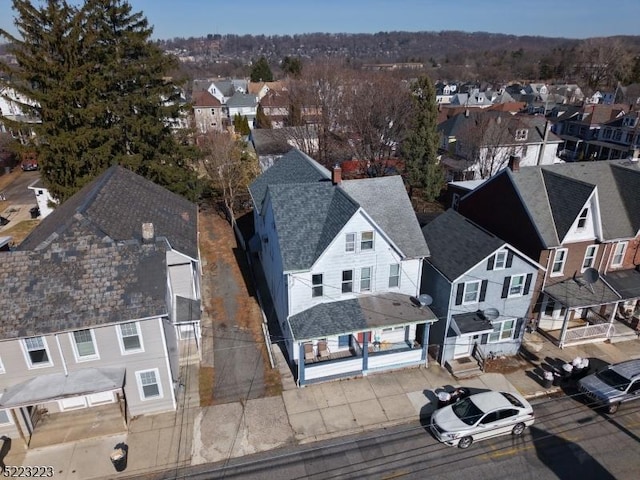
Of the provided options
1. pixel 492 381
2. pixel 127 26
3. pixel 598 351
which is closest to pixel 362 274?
pixel 492 381

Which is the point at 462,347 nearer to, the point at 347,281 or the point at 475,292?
the point at 475,292

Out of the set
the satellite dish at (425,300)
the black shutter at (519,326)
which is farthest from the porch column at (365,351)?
the black shutter at (519,326)

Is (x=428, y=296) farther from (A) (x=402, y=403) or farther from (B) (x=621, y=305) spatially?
(B) (x=621, y=305)

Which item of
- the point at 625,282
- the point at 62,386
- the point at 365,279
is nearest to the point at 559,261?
the point at 625,282

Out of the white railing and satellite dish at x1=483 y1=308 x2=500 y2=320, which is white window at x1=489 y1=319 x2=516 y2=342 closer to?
satellite dish at x1=483 y1=308 x2=500 y2=320

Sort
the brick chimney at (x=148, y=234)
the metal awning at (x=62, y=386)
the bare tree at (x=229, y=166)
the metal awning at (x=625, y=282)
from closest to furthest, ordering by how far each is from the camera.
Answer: the metal awning at (x=62, y=386)
the brick chimney at (x=148, y=234)
the metal awning at (x=625, y=282)
the bare tree at (x=229, y=166)

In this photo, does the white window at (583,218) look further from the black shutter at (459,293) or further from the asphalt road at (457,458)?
the asphalt road at (457,458)
